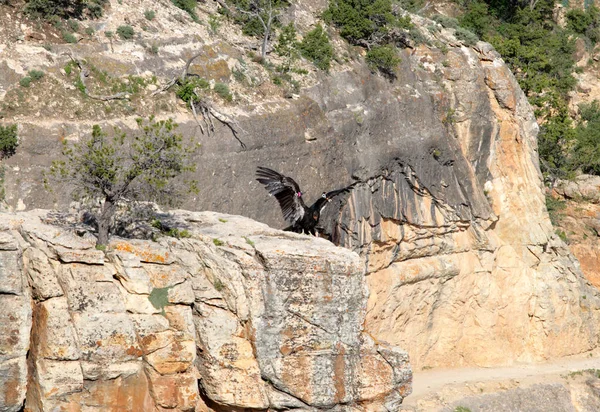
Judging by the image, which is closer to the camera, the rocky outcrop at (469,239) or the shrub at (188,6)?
the rocky outcrop at (469,239)

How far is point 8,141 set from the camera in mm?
26812

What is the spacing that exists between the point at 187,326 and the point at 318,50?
17.7m

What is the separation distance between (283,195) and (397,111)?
10.7 metres

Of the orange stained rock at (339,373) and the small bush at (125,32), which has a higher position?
the small bush at (125,32)

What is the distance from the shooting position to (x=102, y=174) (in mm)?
20719

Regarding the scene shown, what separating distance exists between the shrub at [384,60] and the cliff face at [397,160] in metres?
0.46

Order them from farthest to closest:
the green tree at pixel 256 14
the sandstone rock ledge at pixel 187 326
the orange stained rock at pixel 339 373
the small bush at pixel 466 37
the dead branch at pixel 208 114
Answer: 1. the small bush at pixel 466 37
2. the green tree at pixel 256 14
3. the dead branch at pixel 208 114
4. the orange stained rock at pixel 339 373
5. the sandstone rock ledge at pixel 187 326

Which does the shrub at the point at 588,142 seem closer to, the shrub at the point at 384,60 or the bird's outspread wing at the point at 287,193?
the shrub at the point at 384,60

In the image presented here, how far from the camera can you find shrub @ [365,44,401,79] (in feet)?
119

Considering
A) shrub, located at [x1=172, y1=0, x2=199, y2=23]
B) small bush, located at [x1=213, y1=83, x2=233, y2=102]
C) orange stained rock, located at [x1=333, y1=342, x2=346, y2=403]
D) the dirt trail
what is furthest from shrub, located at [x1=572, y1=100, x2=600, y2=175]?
orange stained rock, located at [x1=333, y1=342, x2=346, y2=403]

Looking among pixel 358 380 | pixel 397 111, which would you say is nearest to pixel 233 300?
pixel 358 380

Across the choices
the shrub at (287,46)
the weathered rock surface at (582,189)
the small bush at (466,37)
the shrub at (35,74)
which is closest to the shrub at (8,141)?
the shrub at (35,74)

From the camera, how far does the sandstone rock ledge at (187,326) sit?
61.3 feet

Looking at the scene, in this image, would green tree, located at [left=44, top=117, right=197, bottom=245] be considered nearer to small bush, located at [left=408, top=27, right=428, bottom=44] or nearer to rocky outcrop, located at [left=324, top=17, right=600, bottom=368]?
rocky outcrop, located at [left=324, top=17, right=600, bottom=368]
